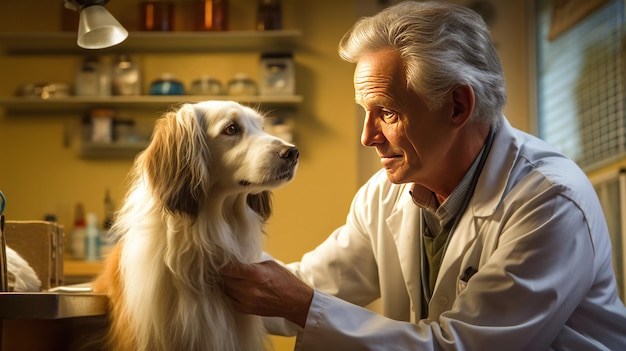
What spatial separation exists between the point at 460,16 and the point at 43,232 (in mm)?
1192

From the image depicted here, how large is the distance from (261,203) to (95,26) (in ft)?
2.16

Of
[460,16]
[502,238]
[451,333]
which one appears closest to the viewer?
[451,333]

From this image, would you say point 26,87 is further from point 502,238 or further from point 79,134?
point 502,238

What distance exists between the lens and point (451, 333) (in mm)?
1547

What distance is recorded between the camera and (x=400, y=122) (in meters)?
1.77

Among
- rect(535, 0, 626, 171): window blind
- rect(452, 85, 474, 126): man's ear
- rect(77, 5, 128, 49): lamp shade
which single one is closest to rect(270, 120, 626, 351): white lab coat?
rect(452, 85, 474, 126): man's ear

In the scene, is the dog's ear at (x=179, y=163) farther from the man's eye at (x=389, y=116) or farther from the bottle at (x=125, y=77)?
the bottle at (x=125, y=77)

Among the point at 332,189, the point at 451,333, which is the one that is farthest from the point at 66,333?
the point at 332,189

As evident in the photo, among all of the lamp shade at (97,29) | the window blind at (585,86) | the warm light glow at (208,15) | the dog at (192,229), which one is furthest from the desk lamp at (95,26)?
the warm light glow at (208,15)

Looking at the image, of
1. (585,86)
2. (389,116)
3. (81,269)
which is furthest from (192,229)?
(585,86)

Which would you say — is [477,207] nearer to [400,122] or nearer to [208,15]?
[400,122]

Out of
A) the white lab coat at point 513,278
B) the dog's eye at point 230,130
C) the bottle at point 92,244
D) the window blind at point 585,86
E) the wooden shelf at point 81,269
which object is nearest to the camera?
the white lab coat at point 513,278

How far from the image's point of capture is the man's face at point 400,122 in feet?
5.77

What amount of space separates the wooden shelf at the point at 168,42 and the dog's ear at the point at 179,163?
2.94 m
